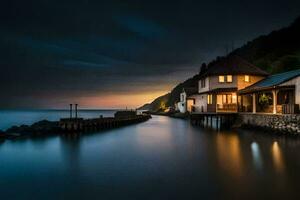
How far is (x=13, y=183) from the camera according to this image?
10.9 m

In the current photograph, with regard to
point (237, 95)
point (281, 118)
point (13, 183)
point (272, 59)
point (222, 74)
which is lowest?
point (13, 183)

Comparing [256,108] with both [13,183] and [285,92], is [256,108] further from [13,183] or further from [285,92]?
[13,183]

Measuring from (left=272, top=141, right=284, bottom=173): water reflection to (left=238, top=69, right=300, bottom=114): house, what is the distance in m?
7.08

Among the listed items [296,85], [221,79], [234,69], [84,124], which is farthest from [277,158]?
[234,69]

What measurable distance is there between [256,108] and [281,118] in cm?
810

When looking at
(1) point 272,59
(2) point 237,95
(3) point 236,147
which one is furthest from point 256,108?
(1) point 272,59

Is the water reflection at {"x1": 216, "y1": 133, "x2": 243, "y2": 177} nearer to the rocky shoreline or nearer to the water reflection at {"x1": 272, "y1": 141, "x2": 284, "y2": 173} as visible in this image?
the water reflection at {"x1": 272, "y1": 141, "x2": 284, "y2": 173}

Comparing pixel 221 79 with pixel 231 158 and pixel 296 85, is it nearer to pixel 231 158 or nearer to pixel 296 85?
pixel 296 85

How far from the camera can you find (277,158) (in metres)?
14.1

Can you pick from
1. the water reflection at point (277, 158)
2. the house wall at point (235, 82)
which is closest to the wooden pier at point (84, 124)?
A: the house wall at point (235, 82)

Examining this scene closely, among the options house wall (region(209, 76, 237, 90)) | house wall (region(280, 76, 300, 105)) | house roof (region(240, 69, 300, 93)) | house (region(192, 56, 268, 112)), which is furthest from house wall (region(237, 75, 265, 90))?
house wall (region(280, 76, 300, 105))

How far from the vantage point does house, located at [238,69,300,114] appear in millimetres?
23531

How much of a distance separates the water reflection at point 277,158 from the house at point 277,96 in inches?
279

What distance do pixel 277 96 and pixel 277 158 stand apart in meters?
18.1
